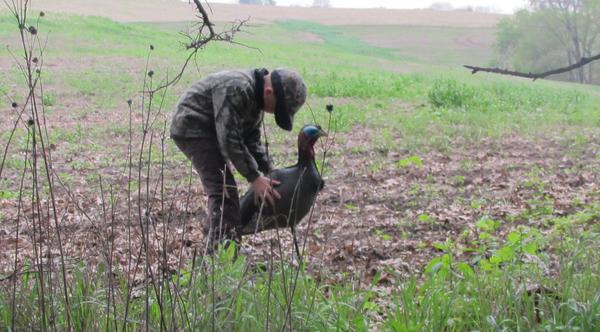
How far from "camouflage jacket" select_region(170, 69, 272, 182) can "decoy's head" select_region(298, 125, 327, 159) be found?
32 cm

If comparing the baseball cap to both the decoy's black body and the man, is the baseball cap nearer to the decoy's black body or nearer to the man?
the man

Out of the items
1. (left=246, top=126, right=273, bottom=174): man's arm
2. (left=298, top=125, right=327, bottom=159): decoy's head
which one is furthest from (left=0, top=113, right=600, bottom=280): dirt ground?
(left=246, top=126, right=273, bottom=174): man's arm

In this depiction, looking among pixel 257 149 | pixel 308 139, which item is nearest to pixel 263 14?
pixel 257 149

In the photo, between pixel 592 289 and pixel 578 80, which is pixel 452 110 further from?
pixel 578 80

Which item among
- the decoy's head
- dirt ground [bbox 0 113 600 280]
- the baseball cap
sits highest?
the baseball cap

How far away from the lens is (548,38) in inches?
2057

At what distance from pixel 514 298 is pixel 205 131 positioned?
2480 mm

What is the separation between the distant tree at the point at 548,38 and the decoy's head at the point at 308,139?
46.6 meters

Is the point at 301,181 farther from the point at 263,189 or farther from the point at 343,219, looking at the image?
the point at 343,219

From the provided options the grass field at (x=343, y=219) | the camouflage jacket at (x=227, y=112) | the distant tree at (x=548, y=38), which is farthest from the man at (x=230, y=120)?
the distant tree at (x=548, y=38)

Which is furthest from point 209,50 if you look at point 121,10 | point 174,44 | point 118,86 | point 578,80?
point 578,80

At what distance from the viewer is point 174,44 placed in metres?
33.4

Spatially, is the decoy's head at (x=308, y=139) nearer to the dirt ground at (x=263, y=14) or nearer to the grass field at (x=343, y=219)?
the grass field at (x=343, y=219)

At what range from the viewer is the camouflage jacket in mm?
5059
